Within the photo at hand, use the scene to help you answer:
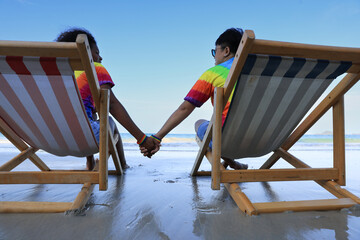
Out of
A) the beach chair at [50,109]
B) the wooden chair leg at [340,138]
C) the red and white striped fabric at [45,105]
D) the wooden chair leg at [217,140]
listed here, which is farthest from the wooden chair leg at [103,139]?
the wooden chair leg at [340,138]

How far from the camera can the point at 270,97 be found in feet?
5.58

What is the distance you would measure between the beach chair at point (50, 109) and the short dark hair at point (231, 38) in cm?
136

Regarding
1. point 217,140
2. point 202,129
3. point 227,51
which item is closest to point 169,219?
point 217,140

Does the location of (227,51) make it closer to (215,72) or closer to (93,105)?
(215,72)

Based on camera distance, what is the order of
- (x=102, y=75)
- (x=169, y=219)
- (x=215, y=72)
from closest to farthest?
1. (x=169, y=219)
2. (x=215, y=72)
3. (x=102, y=75)

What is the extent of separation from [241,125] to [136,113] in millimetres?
28001

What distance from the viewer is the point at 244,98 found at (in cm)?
167

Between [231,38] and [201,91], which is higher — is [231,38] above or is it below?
above

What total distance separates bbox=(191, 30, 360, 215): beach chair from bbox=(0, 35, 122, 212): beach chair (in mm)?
804

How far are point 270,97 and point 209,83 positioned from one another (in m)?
0.55

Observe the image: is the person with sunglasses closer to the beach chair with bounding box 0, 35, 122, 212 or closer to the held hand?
the held hand

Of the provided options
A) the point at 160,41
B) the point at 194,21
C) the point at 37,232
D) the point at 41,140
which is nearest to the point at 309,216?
the point at 37,232

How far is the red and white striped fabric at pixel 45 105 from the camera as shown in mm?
1408

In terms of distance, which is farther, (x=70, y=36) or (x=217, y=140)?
(x=70, y=36)
